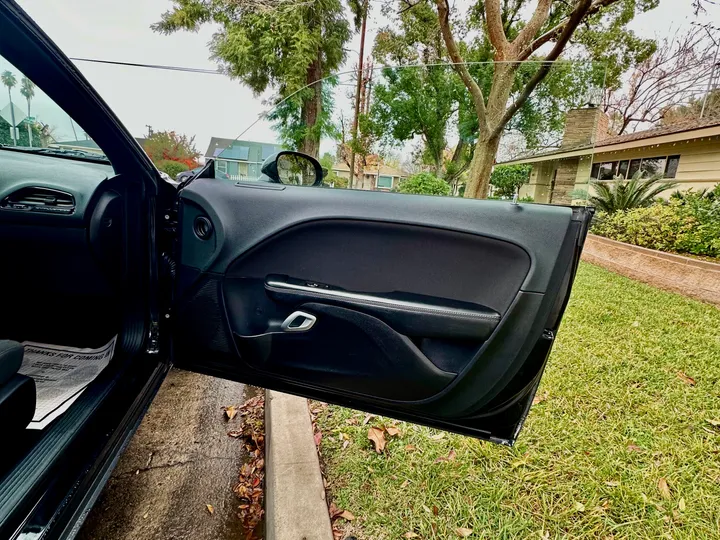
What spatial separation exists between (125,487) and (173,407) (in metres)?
0.58

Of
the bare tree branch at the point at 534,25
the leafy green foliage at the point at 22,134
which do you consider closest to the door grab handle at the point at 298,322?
the leafy green foliage at the point at 22,134

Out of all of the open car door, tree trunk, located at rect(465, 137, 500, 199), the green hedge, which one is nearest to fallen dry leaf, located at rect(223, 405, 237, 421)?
the open car door

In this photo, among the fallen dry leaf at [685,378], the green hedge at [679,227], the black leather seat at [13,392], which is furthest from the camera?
the green hedge at [679,227]

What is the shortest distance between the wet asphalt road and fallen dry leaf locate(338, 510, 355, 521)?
38 cm

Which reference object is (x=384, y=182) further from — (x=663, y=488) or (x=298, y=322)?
(x=663, y=488)

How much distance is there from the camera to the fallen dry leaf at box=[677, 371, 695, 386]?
7.28 ft

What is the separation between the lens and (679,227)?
15.6ft

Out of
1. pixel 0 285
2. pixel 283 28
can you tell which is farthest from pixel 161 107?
pixel 0 285

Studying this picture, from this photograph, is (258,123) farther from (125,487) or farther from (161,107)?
(161,107)

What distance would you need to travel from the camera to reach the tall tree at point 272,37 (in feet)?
32.7

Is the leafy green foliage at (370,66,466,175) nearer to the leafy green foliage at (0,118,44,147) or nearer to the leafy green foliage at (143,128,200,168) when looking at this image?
the leafy green foliage at (143,128,200,168)

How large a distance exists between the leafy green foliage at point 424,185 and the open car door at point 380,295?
3.9 inches

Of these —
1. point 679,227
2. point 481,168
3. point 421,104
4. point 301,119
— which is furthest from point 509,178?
point 679,227

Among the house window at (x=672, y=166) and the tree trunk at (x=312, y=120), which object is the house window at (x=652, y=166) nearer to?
the house window at (x=672, y=166)
